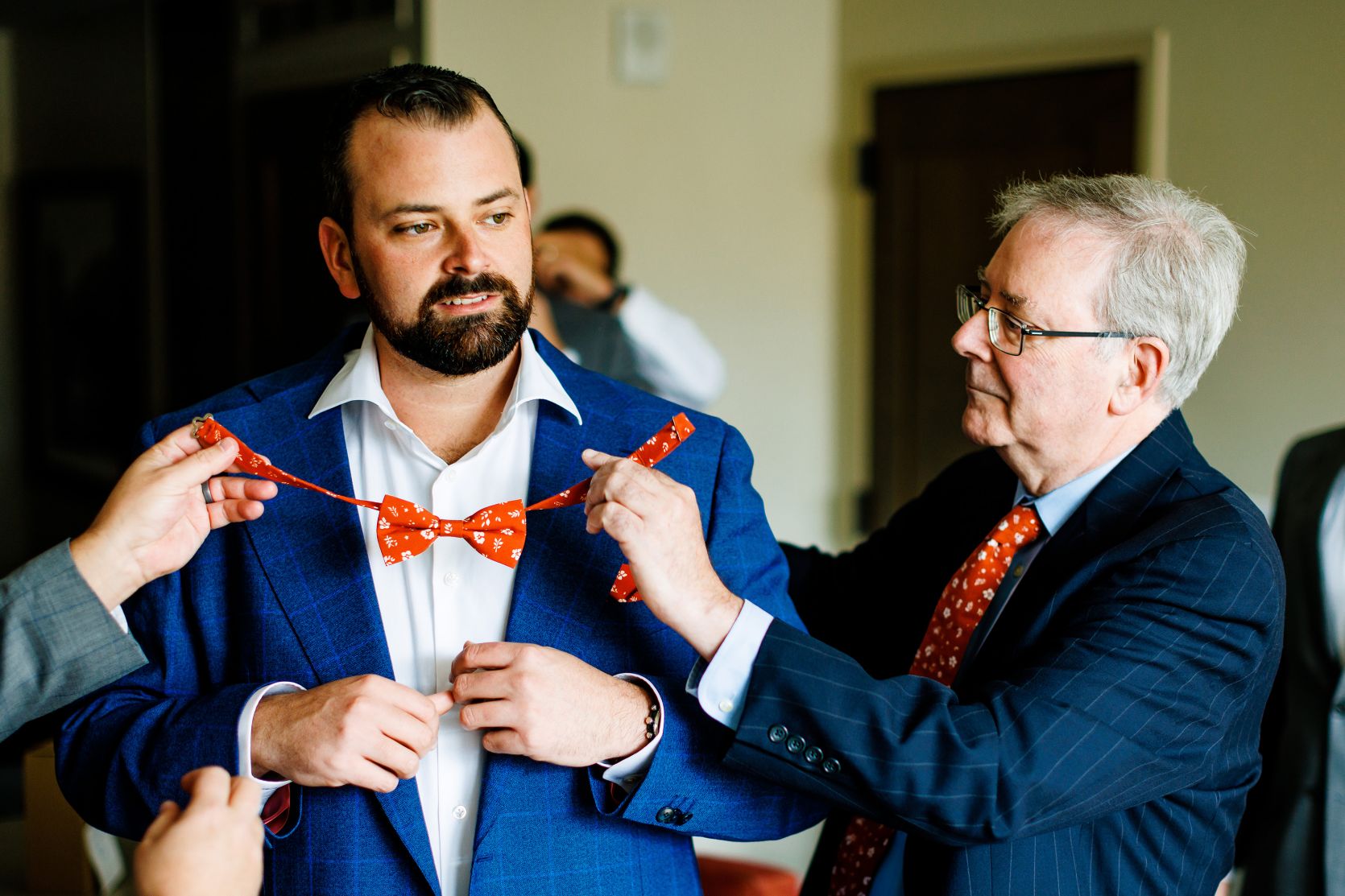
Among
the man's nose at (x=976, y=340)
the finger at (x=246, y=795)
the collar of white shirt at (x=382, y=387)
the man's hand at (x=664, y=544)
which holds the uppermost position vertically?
the man's nose at (x=976, y=340)

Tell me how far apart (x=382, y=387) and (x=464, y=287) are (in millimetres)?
215

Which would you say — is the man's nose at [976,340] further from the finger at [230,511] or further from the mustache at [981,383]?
the finger at [230,511]

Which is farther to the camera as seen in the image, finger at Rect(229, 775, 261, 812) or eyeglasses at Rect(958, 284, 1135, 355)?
eyeglasses at Rect(958, 284, 1135, 355)

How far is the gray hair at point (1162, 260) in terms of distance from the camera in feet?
5.23

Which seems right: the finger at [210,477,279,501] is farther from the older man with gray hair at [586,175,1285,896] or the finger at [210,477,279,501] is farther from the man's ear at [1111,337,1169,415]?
the man's ear at [1111,337,1169,415]

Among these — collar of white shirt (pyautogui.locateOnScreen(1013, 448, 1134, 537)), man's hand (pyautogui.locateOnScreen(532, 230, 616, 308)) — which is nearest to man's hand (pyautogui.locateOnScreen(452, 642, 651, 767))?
collar of white shirt (pyautogui.locateOnScreen(1013, 448, 1134, 537))

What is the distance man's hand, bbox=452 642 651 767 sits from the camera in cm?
131

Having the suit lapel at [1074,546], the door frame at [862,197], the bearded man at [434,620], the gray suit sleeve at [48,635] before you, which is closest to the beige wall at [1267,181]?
the door frame at [862,197]

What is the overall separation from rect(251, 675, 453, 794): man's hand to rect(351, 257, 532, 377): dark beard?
423 millimetres

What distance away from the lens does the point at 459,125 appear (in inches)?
59.7

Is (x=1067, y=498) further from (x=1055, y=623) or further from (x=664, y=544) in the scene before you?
(x=664, y=544)

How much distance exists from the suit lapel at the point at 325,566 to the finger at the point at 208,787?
0.32 m

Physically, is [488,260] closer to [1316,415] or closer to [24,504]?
[24,504]

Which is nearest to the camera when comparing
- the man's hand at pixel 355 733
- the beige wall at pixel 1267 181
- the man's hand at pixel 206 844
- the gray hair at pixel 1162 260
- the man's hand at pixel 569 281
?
the man's hand at pixel 206 844
